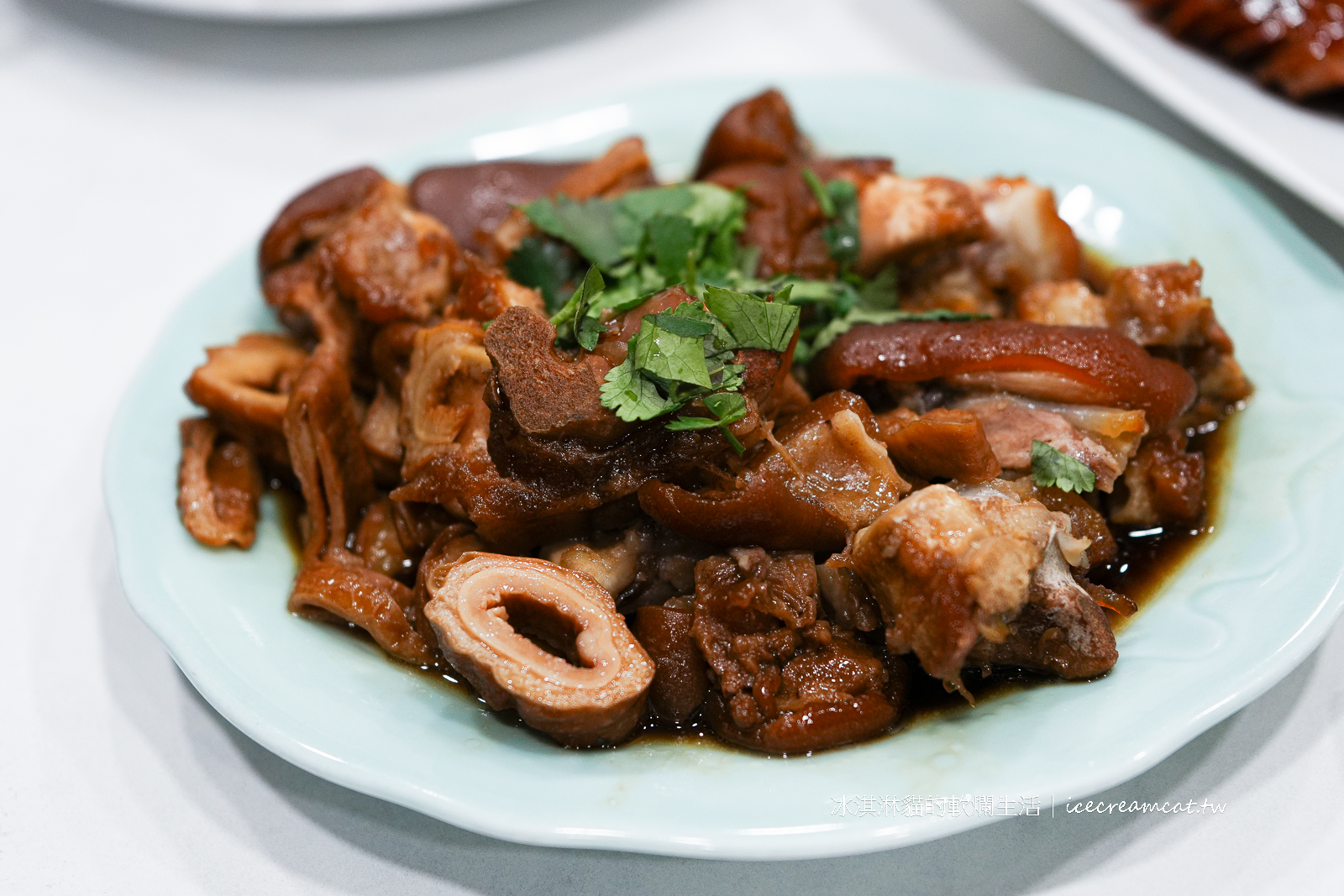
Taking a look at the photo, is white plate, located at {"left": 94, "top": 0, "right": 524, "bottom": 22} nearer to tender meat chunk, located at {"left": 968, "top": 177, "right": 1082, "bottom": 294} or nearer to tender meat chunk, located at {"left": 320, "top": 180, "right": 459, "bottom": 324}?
tender meat chunk, located at {"left": 320, "top": 180, "right": 459, "bottom": 324}

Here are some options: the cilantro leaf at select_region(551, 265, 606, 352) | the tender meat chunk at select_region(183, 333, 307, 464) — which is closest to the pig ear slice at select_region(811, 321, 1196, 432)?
the cilantro leaf at select_region(551, 265, 606, 352)

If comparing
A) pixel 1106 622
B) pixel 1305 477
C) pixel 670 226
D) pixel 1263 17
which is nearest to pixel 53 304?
pixel 670 226

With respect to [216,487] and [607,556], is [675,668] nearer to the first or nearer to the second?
[607,556]

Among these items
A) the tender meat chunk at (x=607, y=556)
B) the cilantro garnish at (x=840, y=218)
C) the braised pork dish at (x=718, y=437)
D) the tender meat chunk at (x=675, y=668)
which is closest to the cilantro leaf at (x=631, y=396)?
the braised pork dish at (x=718, y=437)

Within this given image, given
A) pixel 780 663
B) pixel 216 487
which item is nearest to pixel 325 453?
pixel 216 487

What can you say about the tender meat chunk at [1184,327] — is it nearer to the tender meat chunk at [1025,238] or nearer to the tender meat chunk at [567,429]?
the tender meat chunk at [1025,238]

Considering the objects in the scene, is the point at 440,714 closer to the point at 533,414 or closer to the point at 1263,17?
the point at 533,414

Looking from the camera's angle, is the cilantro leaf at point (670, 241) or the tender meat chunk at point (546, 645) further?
the cilantro leaf at point (670, 241)
